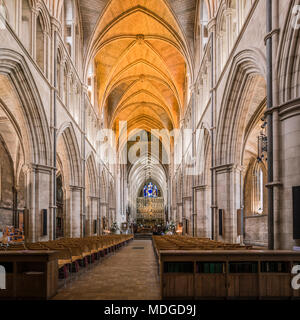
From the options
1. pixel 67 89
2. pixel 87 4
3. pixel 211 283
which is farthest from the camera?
pixel 87 4

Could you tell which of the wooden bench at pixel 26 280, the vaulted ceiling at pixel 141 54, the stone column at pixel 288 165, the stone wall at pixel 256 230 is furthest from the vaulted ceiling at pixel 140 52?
the wooden bench at pixel 26 280

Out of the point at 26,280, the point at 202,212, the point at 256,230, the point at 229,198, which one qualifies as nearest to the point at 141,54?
the point at 202,212

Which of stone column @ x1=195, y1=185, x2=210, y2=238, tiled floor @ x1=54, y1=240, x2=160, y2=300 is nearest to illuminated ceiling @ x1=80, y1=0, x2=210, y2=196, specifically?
stone column @ x1=195, y1=185, x2=210, y2=238

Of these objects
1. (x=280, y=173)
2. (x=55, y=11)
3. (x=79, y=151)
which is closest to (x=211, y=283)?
(x=280, y=173)

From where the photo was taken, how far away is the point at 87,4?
21.6 m

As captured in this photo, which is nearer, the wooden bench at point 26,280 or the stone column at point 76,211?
the wooden bench at point 26,280

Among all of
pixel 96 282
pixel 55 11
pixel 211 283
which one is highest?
pixel 55 11

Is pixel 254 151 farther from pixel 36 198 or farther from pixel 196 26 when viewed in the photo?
pixel 36 198

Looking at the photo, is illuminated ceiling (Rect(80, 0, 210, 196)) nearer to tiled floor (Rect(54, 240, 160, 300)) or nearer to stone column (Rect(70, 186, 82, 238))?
stone column (Rect(70, 186, 82, 238))

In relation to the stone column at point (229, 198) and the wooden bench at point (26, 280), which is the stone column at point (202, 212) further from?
the wooden bench at point (26, 280)

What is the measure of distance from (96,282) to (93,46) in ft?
61.4

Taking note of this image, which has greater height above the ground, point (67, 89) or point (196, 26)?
point (196, 26)

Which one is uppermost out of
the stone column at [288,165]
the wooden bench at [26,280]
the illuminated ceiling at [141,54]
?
the illuminated ceiling at [141,54]

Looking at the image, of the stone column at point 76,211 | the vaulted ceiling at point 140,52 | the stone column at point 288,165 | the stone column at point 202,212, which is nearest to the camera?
the stone column at point 288,165
